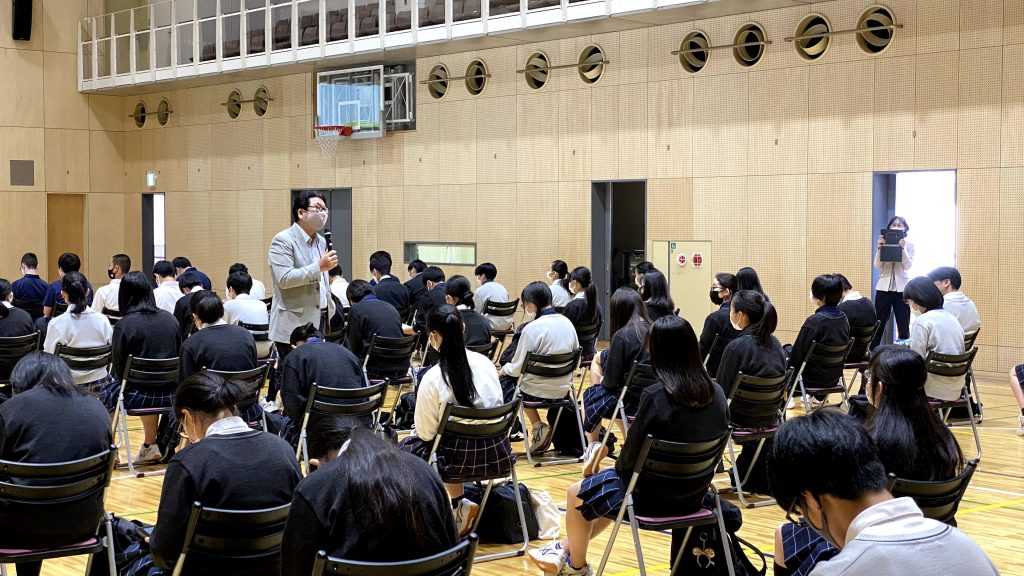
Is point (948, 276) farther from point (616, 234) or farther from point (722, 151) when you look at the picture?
point (616, 234)

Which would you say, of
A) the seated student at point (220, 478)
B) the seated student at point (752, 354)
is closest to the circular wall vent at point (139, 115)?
the seated student at point (752, 354)

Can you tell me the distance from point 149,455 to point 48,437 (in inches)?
160

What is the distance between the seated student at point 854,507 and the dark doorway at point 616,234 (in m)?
13.4

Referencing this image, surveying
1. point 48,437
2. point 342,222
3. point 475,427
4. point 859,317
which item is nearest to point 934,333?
point 859,317

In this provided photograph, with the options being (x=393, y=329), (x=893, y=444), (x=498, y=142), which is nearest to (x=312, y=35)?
(x=498, y=142)

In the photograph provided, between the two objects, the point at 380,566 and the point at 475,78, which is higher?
the point at 475,78

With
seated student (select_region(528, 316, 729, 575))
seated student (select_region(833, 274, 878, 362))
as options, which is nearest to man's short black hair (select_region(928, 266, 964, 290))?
seated student (select_region(833, 274, 878, 362))

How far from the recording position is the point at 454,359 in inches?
226

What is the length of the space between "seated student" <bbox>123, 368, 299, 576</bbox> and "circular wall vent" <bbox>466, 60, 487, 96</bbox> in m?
14.3

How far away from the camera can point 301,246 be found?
7.64m

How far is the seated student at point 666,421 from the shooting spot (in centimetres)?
489

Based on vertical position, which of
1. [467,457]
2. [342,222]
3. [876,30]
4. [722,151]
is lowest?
[467,457]

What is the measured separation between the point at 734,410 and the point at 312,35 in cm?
1399

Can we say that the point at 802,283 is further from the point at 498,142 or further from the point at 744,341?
the point at 744,341
